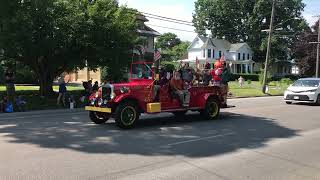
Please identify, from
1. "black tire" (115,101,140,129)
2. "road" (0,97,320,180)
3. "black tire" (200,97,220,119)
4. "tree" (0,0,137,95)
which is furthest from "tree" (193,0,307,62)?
"black tire" (115,101,140,129)

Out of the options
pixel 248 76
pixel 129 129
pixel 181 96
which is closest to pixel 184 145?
pixel 129 129

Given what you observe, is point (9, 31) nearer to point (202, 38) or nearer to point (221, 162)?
point (221, 162)

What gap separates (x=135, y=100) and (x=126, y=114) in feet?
1.65

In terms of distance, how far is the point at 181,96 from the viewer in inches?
573

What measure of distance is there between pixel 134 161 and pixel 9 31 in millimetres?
13787

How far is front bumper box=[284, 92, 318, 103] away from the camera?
2289 centimetres

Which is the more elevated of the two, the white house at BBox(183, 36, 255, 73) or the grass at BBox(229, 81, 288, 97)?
the white house at BBox(183, 36, 255, 73)

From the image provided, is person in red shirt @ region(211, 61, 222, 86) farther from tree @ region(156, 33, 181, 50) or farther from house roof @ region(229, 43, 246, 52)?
tree @ region(156, 33, 181, 50)

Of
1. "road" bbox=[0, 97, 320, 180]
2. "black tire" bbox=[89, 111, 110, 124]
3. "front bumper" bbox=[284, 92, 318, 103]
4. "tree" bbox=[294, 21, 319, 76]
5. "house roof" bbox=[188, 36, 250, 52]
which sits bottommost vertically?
"road" bbox=[0, 97, 320, 180]

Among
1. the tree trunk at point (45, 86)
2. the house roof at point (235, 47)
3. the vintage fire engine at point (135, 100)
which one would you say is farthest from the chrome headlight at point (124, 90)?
the house roof at point (235, 47)

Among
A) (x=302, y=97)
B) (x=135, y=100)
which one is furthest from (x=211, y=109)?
(x=302, y=97)

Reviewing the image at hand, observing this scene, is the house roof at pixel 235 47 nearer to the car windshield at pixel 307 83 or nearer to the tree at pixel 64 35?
the tree at pixel 64 35

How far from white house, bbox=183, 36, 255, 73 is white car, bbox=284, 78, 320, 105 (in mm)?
56101

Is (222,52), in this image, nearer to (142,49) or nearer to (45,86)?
(142,49)
